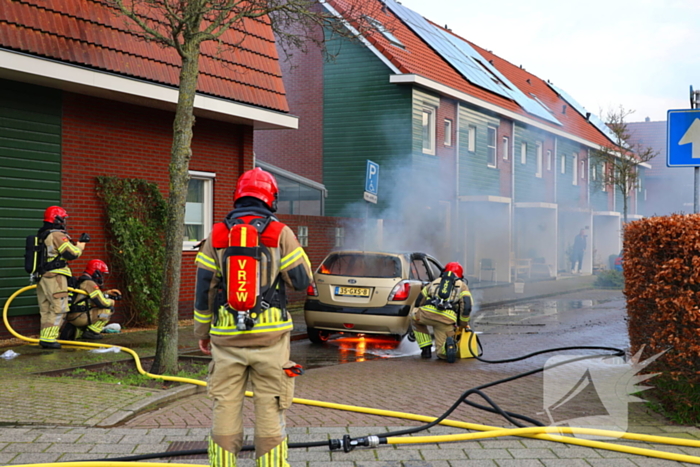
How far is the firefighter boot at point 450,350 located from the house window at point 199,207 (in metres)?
5.90

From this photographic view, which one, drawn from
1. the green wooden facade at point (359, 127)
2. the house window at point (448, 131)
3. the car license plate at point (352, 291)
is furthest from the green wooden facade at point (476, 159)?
the car license plate at point (352, 291)

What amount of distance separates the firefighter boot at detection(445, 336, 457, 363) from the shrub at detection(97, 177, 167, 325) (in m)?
5.17

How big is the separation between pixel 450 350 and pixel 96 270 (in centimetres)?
527

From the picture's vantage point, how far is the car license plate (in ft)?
33.8

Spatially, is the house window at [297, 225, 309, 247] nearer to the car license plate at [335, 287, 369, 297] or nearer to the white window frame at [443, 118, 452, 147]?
the car license plate at [335, 287, 369, 297]

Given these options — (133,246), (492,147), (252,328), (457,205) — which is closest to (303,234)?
(133,246)

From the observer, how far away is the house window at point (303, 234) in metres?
16.3

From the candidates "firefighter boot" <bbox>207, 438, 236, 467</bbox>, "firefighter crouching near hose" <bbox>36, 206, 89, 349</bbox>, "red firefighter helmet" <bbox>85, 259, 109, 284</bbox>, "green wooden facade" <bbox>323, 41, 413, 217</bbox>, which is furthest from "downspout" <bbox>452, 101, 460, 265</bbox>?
"firefighter boot" <bbox>207, 438, 236, 467</bbox>

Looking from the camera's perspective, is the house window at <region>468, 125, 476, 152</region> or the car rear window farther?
the house window at <region>468, 125, 476, 152</region>

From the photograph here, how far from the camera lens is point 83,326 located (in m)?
10.3

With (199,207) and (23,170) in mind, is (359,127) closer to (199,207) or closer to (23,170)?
(199,207)

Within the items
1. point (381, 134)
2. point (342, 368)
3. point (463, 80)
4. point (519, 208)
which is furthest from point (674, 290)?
point (519, 208)

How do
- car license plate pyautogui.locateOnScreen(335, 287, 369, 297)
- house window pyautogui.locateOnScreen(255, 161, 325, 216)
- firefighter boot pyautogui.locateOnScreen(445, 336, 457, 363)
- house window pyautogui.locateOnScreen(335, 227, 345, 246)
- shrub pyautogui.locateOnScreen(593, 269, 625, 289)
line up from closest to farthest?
1. firefighter boot pyautogui.locateOnScreen(445, 336, 457, 363)
2. car license plate pyautogui.locateOnScreen(335, 287, 369, 297)
3. house window pyautogui.locateOnScreen(335, 227, 345, 246)
4. house window pyautogui.locateOnScreen(255, 161, 325, 216)
5. shrub pyautogui.locateOnScreen(593, 269, 625, 289)

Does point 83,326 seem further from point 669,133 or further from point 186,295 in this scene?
point 669,133
